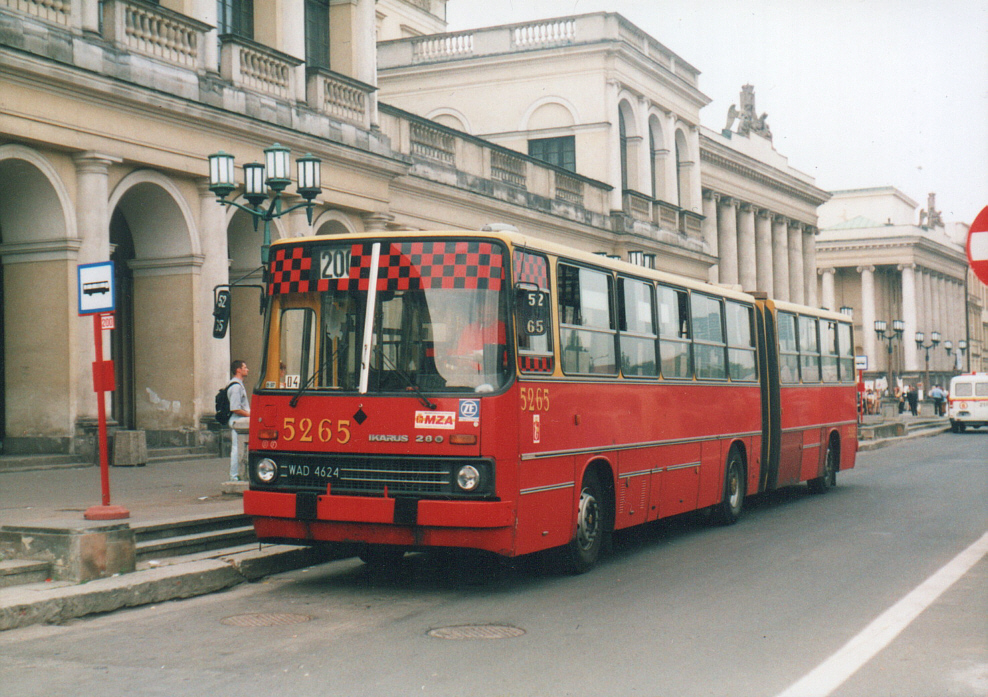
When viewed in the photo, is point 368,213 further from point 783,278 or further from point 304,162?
point 783,278

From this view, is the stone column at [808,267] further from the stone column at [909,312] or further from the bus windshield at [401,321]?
the bus windshield at [401,321]

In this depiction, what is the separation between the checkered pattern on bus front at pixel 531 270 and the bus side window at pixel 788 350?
26.7 feet

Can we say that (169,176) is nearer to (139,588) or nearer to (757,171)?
(139,588)

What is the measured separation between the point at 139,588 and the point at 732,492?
862 centimetres

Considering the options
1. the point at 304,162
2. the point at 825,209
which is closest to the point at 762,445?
the point at 304,162

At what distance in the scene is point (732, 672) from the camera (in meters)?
7.06

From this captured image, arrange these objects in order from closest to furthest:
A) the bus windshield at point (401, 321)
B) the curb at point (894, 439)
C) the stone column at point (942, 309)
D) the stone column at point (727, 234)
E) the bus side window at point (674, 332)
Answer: the bus windshield at point (401, 321), the bus side window at point (674, 332), the curb at point (894, 439), the stone column at point (727, 234), the stone column at point (942, 309)

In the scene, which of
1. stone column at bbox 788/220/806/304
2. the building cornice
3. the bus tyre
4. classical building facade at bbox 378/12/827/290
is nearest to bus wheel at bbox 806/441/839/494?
the bus tyre

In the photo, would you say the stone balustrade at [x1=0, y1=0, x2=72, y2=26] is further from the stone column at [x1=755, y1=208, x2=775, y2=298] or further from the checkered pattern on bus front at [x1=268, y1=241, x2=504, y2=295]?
the stone column at [x1=755, y1=208, x2=775, y2=298]

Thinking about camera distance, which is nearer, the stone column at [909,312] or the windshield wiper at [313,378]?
the windshield wiper at [313,378]

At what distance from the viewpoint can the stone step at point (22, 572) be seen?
919cm

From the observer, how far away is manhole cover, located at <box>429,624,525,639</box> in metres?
8.20

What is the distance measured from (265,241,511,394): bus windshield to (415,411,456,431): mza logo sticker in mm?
184

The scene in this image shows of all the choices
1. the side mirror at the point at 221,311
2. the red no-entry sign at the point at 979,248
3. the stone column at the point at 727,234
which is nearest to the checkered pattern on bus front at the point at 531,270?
the red no-entry sign at the point at 979,248
